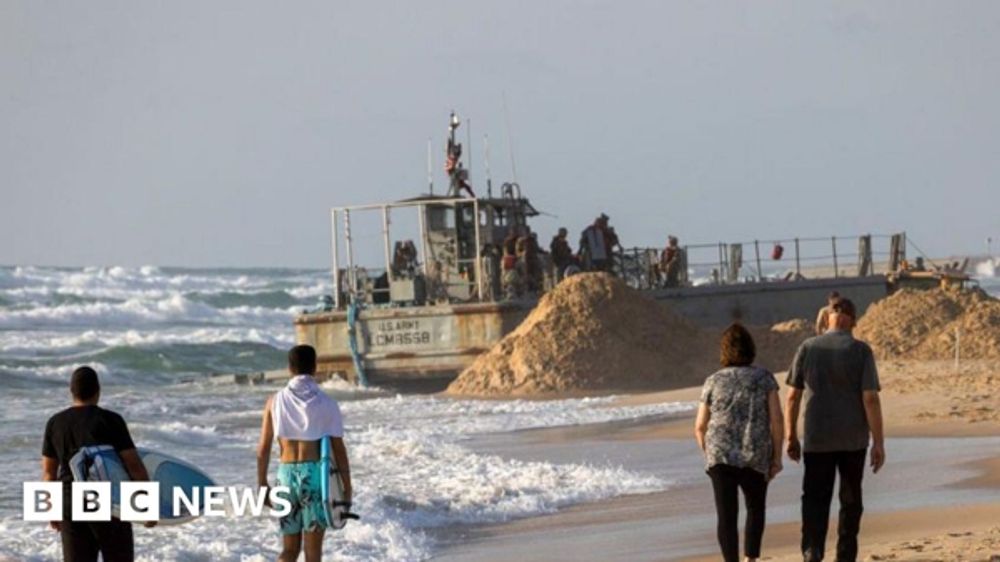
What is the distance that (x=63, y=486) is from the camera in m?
10.5

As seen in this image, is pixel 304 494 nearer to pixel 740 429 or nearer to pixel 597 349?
pixel 740 429

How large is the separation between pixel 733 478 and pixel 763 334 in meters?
23.8

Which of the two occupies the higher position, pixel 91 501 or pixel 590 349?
pixel 590 349

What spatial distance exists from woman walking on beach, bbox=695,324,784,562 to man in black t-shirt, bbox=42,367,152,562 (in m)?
2.93

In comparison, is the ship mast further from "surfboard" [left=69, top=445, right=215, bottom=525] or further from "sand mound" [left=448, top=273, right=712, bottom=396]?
"surfboard" [left=69, top=445, right=215, bottom=525]

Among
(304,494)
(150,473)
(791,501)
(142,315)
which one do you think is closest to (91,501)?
(150,473)

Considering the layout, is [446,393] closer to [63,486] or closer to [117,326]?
[63,486]

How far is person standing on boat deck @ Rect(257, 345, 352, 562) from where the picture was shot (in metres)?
11.4

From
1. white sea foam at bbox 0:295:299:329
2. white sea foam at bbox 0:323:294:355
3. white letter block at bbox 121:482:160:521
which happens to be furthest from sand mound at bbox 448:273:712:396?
white sea foam at bbox 0:295:299:329

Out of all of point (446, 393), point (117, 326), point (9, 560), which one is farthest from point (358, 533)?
point (117, 326)

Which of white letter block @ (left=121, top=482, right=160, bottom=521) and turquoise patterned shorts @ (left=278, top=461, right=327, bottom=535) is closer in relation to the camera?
white letter block @ (left=121, top=482, right=160, bottom=521)

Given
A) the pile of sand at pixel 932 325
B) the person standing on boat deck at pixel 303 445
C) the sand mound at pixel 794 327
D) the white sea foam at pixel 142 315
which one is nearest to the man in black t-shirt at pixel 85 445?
the person standing on boat deck at pixel 303 445

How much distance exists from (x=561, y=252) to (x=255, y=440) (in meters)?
10.5

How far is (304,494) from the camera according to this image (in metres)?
11.5
